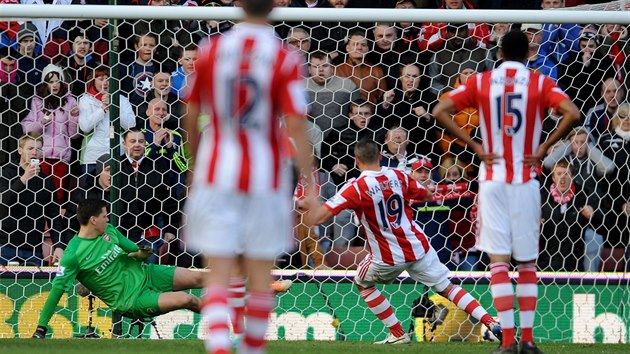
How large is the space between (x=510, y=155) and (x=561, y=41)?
4.02 meters

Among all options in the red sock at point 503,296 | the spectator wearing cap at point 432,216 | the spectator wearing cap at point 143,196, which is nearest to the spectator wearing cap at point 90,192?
the spectator wearing cap at point 143,196

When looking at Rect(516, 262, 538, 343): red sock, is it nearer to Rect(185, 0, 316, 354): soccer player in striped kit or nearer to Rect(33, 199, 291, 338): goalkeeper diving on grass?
Rect(185, 0, 316, 354): soccer player in striped kit

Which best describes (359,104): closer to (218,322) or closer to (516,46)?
(516,46)

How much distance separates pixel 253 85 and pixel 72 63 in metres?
5.76

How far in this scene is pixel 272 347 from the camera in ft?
28.2

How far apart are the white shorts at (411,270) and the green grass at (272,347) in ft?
1.65

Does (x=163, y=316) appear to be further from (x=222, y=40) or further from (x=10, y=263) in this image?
(x=222, y=40)

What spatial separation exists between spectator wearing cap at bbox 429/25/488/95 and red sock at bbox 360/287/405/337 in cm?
238

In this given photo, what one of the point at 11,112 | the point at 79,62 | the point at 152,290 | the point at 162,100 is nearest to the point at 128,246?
the point at 152,290

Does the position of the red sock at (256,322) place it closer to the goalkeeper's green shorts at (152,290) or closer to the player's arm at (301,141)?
the player's arm at (301,141)

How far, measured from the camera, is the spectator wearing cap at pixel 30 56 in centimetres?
1068

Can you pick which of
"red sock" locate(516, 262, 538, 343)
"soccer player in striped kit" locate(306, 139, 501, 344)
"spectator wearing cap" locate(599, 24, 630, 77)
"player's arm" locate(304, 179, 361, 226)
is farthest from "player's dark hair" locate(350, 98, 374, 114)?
"red sock" locate(516, 262, 538, 343)

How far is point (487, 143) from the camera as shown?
7402mm

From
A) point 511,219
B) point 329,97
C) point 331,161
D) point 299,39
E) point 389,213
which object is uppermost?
point 299,39
